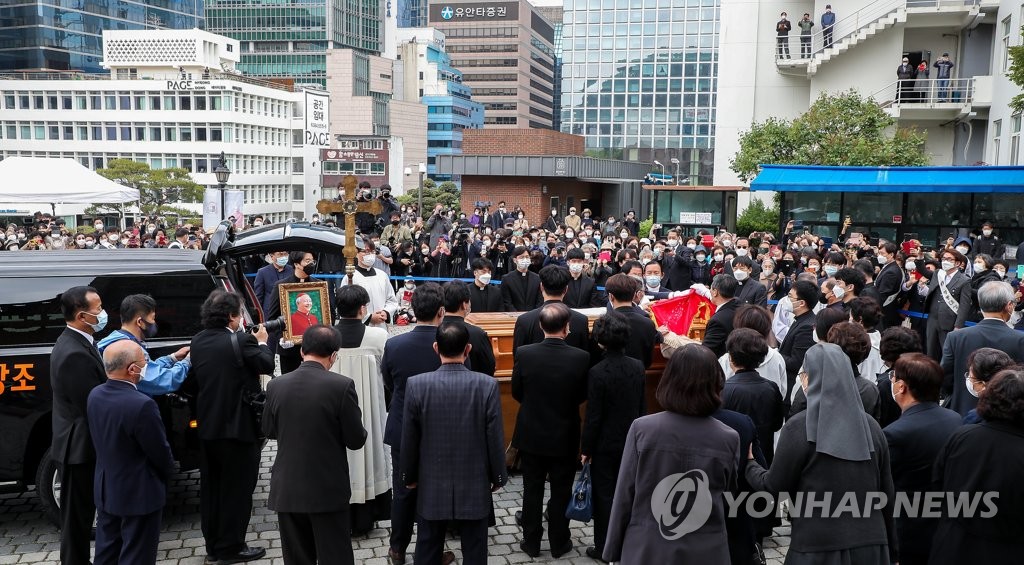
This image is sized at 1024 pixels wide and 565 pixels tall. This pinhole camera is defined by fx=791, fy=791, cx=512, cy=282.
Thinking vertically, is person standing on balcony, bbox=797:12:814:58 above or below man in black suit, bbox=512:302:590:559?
above

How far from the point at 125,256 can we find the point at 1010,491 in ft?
22.0

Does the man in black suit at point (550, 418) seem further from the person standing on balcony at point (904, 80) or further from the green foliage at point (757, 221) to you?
the person standing on balcony at point (904, 80)

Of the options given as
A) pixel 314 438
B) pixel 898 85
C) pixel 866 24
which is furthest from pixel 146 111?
pixel 314 438

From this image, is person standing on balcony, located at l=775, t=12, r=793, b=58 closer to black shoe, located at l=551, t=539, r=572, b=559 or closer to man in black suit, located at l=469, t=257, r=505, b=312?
man in black suit, located at l=469, t=257, r=505, b=312

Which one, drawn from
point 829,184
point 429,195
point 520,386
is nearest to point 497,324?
point 520,386

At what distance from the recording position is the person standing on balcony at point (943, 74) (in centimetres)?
2744

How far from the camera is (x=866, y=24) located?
29.7 metres

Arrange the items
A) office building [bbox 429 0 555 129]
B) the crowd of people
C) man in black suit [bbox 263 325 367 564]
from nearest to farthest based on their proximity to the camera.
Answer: the crowd of people
man in black suit [bbox 263 325 367 564]
office building [bbox 429 0 555 129]

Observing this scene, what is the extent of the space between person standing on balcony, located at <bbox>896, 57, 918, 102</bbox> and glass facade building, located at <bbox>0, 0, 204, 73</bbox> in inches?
3995

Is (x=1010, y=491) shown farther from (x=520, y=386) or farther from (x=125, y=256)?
(x=125, y=256)

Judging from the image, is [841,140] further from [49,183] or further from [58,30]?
[58,30]

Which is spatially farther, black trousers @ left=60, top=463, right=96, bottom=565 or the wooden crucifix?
the wooden crucifix

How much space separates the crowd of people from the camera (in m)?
3.96

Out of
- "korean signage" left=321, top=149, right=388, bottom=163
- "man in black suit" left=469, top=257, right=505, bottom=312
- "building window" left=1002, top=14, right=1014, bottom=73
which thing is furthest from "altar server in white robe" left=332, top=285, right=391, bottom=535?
"korean signage" left=321, top=149, right=388, bottom=163
